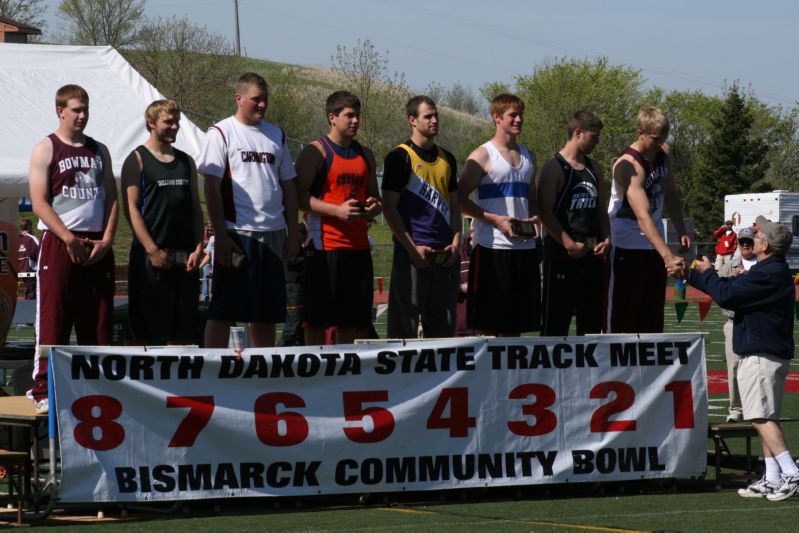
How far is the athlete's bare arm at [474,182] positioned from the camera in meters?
9.20

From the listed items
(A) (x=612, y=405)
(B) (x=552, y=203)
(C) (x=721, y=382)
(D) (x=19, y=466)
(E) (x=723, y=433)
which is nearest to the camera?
(D) (x=19, y=466)

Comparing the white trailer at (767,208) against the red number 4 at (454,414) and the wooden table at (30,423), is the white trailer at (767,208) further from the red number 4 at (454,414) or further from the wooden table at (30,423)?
the wooden table at (30,423)

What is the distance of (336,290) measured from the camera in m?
8.73

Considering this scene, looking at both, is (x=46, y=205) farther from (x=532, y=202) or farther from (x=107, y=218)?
(x=532, y=202)

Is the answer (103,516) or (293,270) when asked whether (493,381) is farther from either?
(293,270)

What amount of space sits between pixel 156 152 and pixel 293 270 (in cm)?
649

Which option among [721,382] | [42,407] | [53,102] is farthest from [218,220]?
[721,382]

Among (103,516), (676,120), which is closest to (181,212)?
(103,516)

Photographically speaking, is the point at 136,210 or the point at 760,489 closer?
the point at 760,489

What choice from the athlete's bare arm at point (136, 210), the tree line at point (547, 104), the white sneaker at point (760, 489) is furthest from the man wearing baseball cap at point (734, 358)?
the tree line at point (547, 104)

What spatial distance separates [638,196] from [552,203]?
614 millimetres

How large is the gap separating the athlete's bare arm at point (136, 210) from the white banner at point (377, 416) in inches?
38.7

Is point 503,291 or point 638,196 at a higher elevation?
point 638,196

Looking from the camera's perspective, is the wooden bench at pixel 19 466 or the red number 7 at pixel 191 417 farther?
the red number 7 at pixel 191 417
